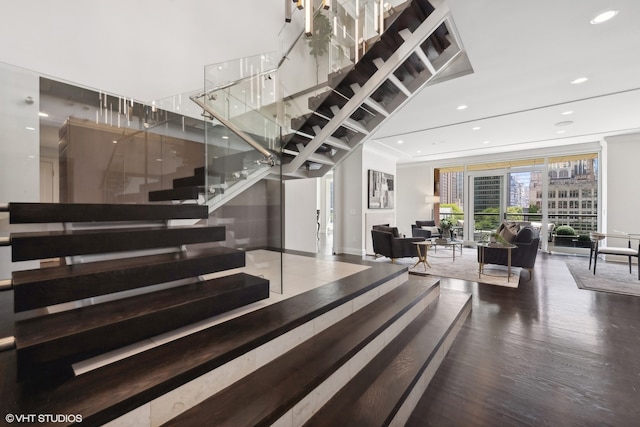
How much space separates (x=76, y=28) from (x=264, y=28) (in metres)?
3.03

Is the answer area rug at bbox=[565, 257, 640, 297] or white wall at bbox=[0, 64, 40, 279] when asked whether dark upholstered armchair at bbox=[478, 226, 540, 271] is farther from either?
white wall at bbox=[0, 64, 40, 279]

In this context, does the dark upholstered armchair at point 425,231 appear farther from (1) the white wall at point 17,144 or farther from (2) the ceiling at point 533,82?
(1) the white wall at point 17,144

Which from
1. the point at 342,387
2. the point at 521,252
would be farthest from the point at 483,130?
the point at 342,387

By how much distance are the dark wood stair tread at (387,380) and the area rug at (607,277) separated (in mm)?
3629

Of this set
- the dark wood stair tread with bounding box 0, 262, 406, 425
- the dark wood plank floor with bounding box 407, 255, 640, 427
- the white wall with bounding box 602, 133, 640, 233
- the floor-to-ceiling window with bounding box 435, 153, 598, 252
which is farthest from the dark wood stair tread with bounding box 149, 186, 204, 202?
the white wall with bounding box 602, 133, 640, 233

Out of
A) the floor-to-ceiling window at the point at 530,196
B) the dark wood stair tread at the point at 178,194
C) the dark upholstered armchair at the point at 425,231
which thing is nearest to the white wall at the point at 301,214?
the dark wood stair tread at the point at 178,194

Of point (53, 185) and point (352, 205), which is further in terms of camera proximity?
point (352, 205)

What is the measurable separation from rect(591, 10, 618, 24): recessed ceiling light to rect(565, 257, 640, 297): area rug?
390 centimetres

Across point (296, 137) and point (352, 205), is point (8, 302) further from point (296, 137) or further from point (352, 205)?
point (352, 205)

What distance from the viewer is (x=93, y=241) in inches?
59.1

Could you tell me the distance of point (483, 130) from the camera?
6.30m

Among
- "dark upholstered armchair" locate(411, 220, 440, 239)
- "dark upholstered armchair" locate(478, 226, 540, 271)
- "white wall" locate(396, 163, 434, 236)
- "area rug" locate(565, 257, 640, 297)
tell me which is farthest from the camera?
"white wall" locate(396, 163, 434, 236)

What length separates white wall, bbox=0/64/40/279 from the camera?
272cm

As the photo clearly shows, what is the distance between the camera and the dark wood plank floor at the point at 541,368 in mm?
1768
